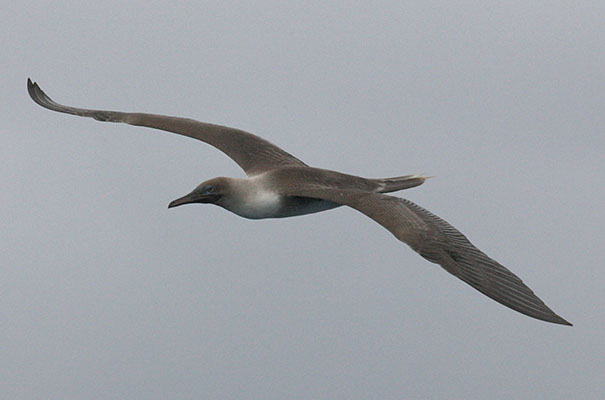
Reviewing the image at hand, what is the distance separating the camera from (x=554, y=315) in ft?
35.1

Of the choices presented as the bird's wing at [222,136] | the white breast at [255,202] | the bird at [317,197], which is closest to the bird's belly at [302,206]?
the bird at [317,197]

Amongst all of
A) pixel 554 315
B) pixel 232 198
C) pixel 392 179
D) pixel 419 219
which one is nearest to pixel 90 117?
pixel 232 198

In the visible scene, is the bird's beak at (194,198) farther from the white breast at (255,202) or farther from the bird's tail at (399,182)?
the bird's tail at (399,182)

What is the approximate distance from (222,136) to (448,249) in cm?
563

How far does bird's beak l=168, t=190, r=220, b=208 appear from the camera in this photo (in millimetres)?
13688

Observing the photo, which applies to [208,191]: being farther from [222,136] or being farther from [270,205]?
[222,136]

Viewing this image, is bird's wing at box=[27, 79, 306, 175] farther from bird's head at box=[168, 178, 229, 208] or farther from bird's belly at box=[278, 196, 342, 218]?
bird's head at box=[168, 178, 229, 208]

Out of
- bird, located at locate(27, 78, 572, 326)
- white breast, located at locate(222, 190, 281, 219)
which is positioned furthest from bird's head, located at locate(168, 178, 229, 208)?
white breast, located at locate(222, 190, 281, 219)

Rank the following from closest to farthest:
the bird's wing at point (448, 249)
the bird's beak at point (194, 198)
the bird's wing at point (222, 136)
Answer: the bird's wing at point (448, 249) → the bird's beak at point (194, 198) → the bird's wing at point (222, 136)

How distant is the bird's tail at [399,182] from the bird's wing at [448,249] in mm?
1622

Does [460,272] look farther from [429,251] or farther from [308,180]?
[308,180]

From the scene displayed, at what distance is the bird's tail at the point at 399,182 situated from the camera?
1462 cm

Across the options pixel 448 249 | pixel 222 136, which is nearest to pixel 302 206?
pixel 222 136

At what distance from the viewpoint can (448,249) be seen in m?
11.8
